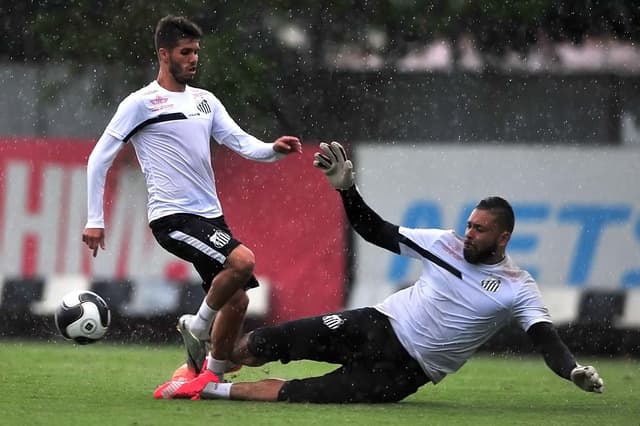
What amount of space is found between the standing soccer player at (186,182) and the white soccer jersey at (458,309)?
100cm

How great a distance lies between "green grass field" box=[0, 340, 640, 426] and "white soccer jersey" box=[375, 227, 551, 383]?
0.34 meters

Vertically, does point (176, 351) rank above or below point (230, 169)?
below

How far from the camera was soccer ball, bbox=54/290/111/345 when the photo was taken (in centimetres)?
865

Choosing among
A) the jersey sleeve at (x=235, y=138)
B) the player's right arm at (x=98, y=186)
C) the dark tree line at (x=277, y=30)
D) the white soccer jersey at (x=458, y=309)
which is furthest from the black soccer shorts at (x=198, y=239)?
the dark tree line at (x=277, y=30)

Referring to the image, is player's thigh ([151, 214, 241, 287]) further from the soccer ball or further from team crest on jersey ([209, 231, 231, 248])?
the soccer ball

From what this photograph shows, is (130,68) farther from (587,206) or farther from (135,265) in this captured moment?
(587,206)

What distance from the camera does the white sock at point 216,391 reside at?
8.50 m

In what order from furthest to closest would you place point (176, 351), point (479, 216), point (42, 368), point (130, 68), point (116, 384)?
point (130, 68) < point (176, 351) < point (42, 368) < point (116, 384) < point (479, 216)

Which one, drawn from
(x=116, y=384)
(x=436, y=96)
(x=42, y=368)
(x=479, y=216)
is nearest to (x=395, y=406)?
(x=479, y=216)

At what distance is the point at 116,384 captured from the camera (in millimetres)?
9633

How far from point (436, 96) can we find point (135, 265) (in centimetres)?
315

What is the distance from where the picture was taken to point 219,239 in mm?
8680

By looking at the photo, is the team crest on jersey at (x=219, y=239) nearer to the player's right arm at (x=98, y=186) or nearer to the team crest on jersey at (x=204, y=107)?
the player's right arm at (x=98, y=186)

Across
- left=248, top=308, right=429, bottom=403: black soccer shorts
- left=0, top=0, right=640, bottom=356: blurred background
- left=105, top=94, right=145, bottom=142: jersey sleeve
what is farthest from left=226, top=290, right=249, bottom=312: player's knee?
left=0, top=0, right=640, bottom=356: blurred background
